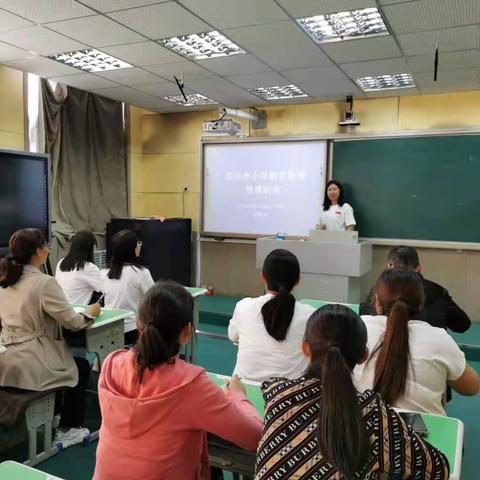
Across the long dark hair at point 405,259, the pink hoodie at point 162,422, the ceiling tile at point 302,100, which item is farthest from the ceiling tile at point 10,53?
the pink hoodie at point 162,422

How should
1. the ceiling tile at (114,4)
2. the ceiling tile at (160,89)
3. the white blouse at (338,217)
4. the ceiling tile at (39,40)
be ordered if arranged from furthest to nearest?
1. the white blouse at (338,217)
2. the ceiling tile at (160,89)
3. the ceiling tile at (39,40)
4. the ceiling tile at (114,4)

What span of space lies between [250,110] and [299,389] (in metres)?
5.26

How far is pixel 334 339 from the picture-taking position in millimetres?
1178

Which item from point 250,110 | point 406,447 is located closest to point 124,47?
point 250,110

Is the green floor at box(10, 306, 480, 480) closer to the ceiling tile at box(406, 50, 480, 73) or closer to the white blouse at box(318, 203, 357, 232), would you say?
the white blouse at box(318, 203, 357, 232)

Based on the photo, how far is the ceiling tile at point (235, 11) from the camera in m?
2.94

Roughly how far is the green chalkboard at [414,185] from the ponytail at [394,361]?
12.8 ft

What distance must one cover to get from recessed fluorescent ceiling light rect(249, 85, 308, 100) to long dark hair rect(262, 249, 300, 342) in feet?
10.6

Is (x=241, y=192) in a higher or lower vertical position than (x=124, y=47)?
lower

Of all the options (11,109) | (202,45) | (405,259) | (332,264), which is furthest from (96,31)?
(332,264)

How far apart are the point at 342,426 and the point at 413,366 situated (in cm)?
71

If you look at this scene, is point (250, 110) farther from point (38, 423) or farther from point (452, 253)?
point (38, 423)

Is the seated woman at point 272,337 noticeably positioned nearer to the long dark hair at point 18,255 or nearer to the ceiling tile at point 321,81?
the long dark hair at point 18,255

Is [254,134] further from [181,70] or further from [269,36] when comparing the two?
[269,36]
